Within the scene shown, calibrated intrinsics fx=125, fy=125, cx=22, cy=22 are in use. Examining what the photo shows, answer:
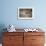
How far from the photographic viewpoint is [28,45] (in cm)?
360

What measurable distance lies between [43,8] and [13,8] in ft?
3.19

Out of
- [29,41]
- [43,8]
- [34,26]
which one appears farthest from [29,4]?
[29,41]

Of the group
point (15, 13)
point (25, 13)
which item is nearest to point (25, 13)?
point (25, 13)

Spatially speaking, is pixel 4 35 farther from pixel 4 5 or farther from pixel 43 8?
pixel 43 8

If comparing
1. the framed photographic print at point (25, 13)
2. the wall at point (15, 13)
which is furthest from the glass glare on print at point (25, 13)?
the wall at point (15, 13)

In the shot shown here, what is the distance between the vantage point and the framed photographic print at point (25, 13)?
4035 millimetres

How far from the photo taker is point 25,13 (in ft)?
13.3

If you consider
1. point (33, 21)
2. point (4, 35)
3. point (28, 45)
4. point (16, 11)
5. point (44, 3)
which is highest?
point (44, 3)

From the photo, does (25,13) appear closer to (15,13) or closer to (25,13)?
(25,13)

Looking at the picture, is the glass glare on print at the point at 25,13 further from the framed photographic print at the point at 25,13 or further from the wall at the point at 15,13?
the wall at the point at 15,13

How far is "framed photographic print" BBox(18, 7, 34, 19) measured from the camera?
4035 mm

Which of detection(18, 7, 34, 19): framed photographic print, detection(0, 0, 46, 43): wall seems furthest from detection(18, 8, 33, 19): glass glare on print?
detection(0, 0, 46, 43): wall

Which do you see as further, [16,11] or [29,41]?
[16,11]

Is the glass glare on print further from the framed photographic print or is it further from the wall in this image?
the wall
